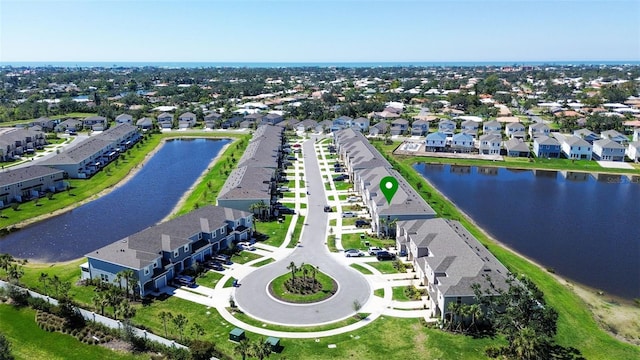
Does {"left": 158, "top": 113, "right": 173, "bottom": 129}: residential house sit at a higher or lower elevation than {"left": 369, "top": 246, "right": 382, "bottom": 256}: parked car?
higher

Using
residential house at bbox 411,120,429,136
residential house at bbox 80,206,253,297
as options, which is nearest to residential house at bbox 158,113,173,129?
residential house at bbox 411,120,429,136

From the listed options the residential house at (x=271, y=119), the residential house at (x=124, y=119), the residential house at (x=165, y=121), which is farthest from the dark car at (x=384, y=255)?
the residential house at (x=124, y=119)

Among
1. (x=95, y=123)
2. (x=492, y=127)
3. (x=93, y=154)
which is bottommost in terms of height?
(x=93, y=154)

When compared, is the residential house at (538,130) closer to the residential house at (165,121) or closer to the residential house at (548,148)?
the residential house at (548,148)

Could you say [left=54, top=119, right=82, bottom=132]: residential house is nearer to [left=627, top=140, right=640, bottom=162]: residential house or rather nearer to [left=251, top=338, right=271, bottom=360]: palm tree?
[left=251, top=338, right=271, bottom=360]: palm tree

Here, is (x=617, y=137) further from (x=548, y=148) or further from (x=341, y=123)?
(x=341, y=123)

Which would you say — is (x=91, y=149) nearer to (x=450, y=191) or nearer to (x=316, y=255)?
(x=316, y=255)

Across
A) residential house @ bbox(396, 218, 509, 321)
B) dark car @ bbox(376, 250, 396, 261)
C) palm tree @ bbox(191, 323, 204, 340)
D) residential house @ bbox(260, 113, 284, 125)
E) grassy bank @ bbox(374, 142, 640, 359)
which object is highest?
residential house @ bbox(260, 113, 284, 125)

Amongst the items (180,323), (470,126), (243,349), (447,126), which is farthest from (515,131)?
(180,323)
